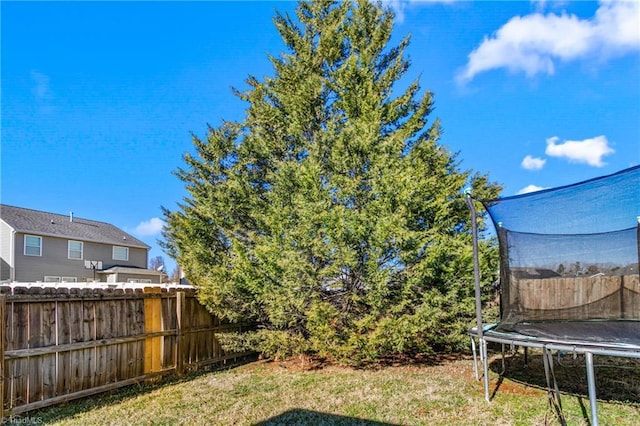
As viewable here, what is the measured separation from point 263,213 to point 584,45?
22.2 ft

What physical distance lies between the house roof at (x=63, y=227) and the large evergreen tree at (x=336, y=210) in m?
12.3

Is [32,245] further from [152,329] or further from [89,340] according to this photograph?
[89,340]

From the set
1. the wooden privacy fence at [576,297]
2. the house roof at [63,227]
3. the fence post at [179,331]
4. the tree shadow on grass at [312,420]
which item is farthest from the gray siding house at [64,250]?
the wooden privacy fence at [576,297]

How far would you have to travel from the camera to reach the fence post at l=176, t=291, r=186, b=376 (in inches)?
219

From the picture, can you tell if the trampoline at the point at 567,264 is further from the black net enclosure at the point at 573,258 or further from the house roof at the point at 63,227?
the house roof at the point at 63,227

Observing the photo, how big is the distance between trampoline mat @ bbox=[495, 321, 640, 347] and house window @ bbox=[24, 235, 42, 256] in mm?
17802

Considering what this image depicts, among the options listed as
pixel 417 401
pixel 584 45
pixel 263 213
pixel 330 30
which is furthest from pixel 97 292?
pixel 584 45

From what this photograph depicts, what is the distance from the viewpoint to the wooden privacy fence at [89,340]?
3750 millimetres

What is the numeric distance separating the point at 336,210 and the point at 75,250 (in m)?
16.4

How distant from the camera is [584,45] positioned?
24.2 ft

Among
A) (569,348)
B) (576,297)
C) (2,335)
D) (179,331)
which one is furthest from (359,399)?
(2,335)

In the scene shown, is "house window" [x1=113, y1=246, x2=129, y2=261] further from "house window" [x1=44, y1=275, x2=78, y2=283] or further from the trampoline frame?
the trampoline frame

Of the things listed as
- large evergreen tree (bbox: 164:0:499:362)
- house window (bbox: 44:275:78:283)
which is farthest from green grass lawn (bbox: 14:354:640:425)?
house window (bbox: 44:275:78:283)

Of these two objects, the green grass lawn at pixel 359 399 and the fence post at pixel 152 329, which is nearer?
the green grass lawn at pixel 359 399
